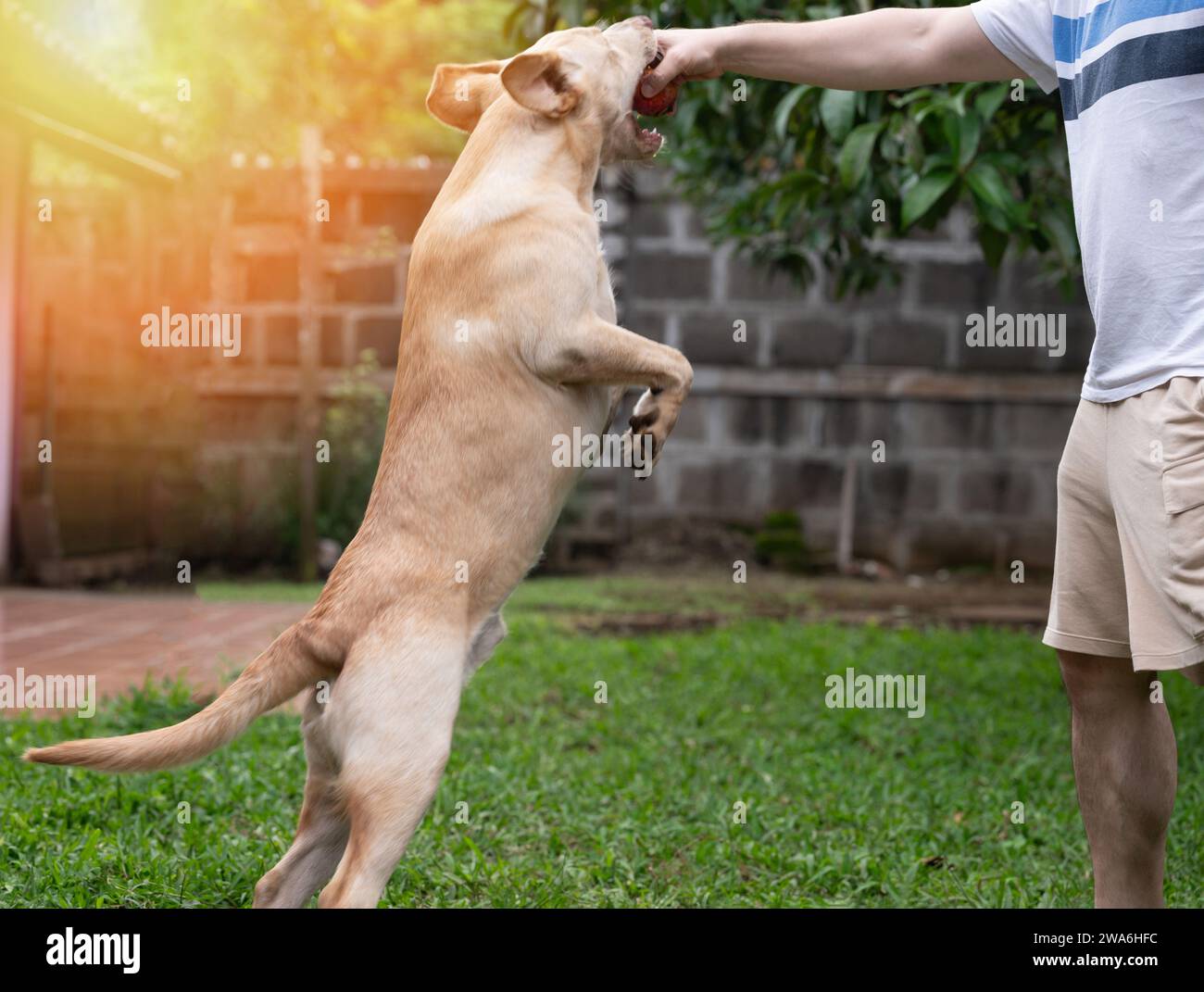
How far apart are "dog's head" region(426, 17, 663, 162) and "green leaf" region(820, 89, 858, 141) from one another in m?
1.06

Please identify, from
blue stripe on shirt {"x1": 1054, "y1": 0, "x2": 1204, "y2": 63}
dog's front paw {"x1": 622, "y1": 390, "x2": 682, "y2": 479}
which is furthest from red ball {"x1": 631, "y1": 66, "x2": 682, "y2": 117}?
blue stripe on shirt {"x1": 1054, "y1": 0, "x2": 1204, "y2": 63}

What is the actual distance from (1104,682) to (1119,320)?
0.88m

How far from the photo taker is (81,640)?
6.85 m

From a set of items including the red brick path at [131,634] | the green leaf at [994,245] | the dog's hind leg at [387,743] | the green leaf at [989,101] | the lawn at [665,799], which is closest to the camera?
the dog's hind leg at [387,743]

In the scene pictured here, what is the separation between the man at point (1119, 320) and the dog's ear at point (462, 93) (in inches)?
15.5

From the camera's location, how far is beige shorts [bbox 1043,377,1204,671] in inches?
91.8

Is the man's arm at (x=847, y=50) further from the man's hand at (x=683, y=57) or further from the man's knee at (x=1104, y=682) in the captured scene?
the man's knee at (x=1104, y=682)

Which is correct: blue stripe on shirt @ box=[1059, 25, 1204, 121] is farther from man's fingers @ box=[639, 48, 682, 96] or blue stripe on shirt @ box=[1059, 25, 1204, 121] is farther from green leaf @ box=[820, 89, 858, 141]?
green leaf @ box=[820, 89, 858, 141]

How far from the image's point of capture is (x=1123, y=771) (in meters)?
2.86

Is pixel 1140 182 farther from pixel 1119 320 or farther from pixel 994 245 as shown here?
pixel 994 245

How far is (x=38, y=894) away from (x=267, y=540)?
7108 mm

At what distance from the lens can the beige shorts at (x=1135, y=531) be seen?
233cm

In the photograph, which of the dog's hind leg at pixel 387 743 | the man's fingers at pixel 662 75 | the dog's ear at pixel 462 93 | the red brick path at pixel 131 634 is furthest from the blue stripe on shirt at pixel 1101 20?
the red brick path at pixel 131 634

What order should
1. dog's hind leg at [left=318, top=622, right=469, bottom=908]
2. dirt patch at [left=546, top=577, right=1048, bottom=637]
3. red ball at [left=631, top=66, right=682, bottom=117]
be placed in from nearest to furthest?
dog's hind leg at [left=318, top=622, right=469, bottom=908]
red ball at [left=631, top=66, right=682, bottom=117]
dirt patch at [left=546, top=577, right=1048, bottom=637]
